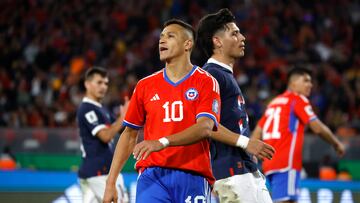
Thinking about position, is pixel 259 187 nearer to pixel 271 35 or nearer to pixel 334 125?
pixel 334 125

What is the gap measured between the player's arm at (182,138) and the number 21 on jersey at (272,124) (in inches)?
166

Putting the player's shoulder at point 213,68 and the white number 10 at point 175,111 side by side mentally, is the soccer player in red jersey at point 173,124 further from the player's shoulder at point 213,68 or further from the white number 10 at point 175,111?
the player's shoulder at point 213,68

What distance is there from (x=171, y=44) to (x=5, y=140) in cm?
838

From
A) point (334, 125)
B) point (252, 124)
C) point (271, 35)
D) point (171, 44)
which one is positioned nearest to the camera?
point (171, 44)

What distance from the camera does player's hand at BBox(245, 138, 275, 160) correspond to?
5.54m

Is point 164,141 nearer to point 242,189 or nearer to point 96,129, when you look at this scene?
point 242,189

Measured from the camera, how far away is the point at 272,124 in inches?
368

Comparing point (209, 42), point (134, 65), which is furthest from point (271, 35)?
point (209, 42)

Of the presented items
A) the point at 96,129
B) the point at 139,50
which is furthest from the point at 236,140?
the point at 139,50

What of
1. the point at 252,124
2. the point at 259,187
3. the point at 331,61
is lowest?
the point at 259,187

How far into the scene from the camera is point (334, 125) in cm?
1619

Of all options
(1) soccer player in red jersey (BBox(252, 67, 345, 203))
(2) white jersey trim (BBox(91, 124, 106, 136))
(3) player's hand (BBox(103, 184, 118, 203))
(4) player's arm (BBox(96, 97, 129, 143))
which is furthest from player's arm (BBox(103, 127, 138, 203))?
(1) soccer player in red jersey (BBox(252, 67, 345, 203))

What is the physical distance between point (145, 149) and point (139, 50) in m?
15.0

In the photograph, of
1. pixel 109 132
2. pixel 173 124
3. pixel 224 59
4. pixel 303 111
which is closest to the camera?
pixel 173 124
